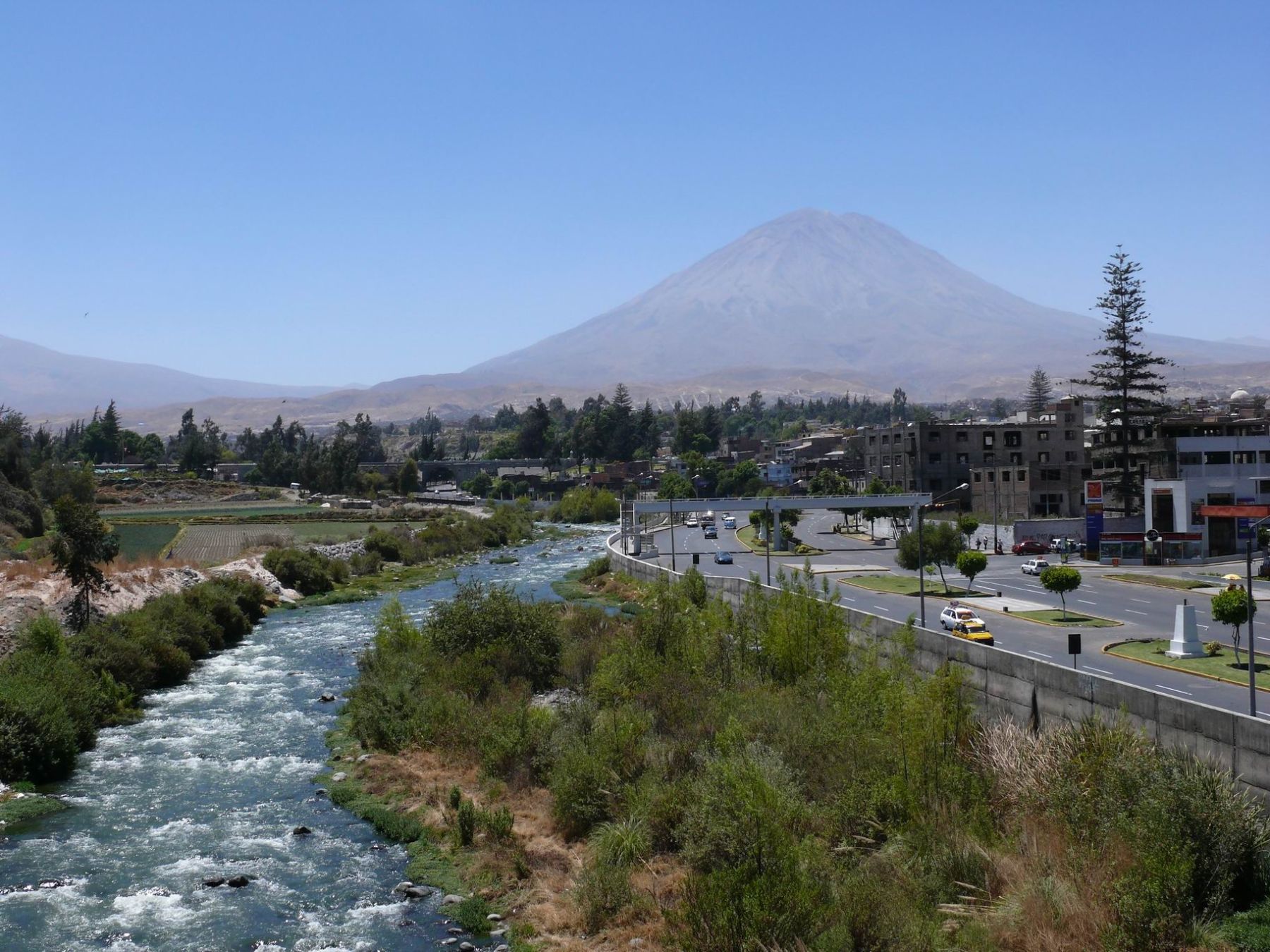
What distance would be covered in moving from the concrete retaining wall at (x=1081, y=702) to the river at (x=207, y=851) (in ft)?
45.4

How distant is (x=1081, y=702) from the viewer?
23.9 meters

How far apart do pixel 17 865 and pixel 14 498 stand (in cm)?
8284

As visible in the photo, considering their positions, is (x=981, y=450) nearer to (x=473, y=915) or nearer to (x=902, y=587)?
(x=902, y=587)

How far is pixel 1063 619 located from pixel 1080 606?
200 inches

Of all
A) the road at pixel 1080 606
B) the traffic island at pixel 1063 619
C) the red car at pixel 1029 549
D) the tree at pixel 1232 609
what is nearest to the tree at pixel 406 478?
the road at pixel 1080 606

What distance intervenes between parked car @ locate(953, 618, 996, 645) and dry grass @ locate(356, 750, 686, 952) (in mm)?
20530

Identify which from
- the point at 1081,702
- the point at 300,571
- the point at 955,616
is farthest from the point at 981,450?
the point at 1081,702

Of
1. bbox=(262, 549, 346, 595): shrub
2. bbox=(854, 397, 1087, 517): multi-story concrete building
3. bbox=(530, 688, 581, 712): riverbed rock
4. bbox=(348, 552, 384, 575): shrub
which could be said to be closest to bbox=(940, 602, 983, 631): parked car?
bbox=(530, 688, 581, 712): riverbed rock

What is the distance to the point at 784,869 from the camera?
1953 cm

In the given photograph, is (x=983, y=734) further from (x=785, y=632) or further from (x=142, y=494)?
(x=142, y=494)

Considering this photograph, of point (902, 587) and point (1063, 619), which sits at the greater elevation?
point (1063, 619)

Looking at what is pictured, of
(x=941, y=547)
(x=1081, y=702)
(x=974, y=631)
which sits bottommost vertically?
(x=974, y=631)

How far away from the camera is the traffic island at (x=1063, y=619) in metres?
47.4

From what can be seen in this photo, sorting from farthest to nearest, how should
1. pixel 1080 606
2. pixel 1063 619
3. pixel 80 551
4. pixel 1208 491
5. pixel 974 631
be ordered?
1. pixel 1208 491
2. pixel 1080 606
3. pixel 1063 619
4. pixel 80 551
5. pixel 974 631
